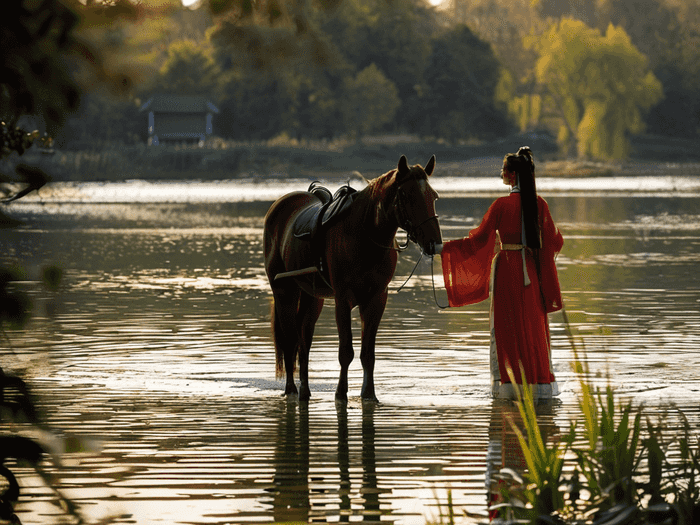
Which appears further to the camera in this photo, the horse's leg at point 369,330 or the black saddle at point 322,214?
the black saddle at point 322,214

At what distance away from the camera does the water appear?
5.88 meters

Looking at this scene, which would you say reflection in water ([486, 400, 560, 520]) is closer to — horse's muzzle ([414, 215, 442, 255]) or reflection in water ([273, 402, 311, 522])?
reflection in water ([273, 402, 311, 522])

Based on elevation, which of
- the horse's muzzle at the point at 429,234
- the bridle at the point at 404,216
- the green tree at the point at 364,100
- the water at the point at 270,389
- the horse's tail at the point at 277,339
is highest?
the green tree at the point at 364,100

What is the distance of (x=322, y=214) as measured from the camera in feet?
28.8

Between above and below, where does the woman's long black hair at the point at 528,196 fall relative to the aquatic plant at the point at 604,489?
above

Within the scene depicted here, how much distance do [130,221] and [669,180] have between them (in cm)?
5046

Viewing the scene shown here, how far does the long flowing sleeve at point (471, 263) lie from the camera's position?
8672 mm

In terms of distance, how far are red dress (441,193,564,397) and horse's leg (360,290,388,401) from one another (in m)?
0.63

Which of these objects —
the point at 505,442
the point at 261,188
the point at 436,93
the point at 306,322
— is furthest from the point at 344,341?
the point at 436,93

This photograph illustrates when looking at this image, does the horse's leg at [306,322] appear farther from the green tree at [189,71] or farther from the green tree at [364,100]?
the green tree at [189,71]

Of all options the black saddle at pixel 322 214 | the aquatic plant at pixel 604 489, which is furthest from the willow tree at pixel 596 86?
the aquatic plant at pixel 604 489

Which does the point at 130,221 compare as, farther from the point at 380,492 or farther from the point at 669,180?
the point at 669,180

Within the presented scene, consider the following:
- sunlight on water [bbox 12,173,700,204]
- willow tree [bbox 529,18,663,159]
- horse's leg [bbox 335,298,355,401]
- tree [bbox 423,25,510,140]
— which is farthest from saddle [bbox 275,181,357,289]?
tree [bbox 423,25,510,140]

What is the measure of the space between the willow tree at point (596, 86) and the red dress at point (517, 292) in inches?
3359
